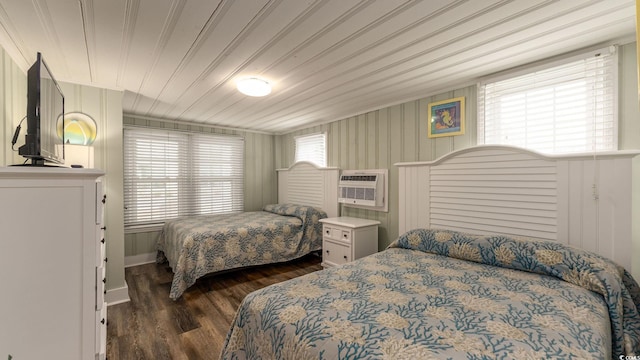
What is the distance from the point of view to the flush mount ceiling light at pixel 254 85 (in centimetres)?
241

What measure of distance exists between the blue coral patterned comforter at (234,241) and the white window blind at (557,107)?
101 inches

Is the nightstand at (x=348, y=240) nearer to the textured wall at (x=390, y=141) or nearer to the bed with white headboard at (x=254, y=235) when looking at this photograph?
the textured wall at (x=390, y=141)

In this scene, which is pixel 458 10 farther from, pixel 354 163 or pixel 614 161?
pixel 354 163

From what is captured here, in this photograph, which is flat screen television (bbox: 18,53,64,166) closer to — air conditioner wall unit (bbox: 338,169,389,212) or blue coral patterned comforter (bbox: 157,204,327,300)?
blue coral patterned comforter (bbox: 157,204,327,300)

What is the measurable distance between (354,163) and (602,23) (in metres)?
2.60

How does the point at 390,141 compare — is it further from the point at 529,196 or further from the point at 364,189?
the point at 529,196

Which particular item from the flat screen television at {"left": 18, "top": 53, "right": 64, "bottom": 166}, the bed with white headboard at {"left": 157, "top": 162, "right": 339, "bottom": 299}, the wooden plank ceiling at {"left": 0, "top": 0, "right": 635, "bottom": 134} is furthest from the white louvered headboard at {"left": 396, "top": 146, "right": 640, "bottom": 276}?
the flat screen television at {"left": 18, "top": 53, "right": 64, "bottom": 166}

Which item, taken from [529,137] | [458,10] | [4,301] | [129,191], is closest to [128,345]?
[4,301]

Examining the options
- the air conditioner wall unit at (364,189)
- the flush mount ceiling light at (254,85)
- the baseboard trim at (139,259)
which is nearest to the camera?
the flush mount ceiling light at (254,85)

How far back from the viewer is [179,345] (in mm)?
2021

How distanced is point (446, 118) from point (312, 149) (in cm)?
233

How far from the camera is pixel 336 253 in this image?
3.28 m

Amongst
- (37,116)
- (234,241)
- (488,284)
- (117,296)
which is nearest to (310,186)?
(234,241)

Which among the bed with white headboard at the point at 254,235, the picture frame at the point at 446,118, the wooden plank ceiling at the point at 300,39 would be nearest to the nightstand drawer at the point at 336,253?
the bed with white headboard at the point at 254,235
